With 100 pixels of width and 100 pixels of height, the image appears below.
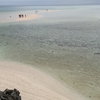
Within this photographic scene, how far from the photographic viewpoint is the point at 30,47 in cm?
2031

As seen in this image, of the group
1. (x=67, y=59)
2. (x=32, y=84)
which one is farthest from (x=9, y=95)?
(x=67, y=59)

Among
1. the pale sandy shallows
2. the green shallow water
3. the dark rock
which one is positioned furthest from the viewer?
the green shallow water

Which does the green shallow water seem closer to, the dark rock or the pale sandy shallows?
the pale sandy shallows

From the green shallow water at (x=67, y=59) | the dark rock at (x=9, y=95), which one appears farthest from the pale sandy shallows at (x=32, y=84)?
the dark rock at (x=9, y=95)

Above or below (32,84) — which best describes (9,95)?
below

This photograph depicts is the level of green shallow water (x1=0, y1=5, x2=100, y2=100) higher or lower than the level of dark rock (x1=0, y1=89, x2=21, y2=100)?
higher

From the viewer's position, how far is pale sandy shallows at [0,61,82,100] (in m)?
9.47

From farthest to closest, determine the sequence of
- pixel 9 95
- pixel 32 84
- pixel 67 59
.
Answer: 1. pixel 67 59
2. pixel 32 84
3. pixel 9 95

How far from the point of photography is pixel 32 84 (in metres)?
10.7

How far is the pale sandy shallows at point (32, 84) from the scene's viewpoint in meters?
9.47

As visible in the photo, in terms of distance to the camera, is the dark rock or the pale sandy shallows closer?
the dark rock

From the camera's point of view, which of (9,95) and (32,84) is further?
(32,84)

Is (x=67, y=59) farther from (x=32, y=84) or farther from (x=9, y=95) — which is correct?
(x=9, y=95)

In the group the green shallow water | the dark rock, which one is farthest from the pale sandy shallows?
the dark rock
